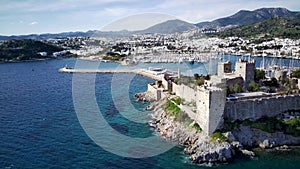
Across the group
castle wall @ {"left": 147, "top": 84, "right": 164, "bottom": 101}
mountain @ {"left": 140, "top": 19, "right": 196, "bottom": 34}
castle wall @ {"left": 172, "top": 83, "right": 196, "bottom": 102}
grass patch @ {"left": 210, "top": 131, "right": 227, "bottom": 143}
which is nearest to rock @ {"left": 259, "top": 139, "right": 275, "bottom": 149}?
grass patch @ {"left": 210, "top": 131, "right": 227, "bottom": 143}

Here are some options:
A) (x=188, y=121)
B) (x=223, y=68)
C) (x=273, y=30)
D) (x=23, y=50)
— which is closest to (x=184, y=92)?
(x=223, y=68)

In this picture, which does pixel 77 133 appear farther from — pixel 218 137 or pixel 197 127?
pixel 218 137

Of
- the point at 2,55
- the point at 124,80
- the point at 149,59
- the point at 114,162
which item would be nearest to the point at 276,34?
the point at 149,59

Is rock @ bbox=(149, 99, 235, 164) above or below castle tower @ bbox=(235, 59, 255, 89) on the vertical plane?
below

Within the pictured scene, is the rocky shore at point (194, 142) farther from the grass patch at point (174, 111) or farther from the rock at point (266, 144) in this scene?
the rock at point (266, 144)

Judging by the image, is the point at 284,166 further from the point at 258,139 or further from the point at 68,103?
the point at 68,103

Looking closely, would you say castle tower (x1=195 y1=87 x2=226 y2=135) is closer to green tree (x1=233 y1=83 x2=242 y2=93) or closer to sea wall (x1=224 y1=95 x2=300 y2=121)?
sea wall (x1=224 y1=95 x2=300 y2=121)
